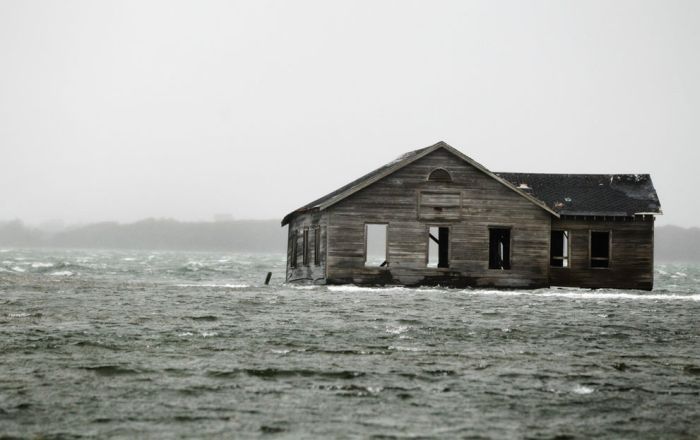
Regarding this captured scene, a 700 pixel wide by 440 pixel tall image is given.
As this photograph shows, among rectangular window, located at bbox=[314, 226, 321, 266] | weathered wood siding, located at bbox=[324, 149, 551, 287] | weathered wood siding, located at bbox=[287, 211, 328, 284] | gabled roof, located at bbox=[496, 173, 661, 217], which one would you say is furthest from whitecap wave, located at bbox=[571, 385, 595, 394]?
gabled roof, located at bbox=[496, 173, 661, 217]

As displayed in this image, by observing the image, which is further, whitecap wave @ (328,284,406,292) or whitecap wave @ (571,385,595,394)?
whitecap wave @ (328,284,406,292)

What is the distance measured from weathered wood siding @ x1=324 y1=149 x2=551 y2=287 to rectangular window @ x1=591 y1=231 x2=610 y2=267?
4336 millimetres

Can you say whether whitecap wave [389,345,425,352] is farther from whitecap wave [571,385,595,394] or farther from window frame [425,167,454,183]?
window frame [425,167,454,183]

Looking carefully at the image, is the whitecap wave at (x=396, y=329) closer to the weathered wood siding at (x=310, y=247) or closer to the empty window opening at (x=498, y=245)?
the weathered wood siding at (x=310, y=247)

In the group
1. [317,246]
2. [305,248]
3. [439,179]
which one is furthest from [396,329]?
[305,248]

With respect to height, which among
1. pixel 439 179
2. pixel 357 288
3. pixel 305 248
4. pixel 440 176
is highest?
pixel 440 176

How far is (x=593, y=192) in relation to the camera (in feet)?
110

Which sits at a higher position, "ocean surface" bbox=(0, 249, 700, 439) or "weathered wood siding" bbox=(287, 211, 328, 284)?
"weathered wood siding" bbox=(287, 211, 328, 284)

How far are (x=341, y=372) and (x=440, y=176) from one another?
2023cm

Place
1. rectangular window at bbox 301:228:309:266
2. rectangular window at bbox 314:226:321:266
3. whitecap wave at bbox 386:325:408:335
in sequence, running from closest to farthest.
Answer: whitecap wave at bbox 386:325:408:335 → rectangular window at bbox 314:226:321:266 → rectangular window at bbox 301:228:309:266

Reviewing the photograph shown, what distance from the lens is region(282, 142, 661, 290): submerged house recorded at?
30.3m

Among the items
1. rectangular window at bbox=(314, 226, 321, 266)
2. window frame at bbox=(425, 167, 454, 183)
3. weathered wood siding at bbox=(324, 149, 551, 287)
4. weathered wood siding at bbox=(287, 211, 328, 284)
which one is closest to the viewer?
weathered wood siding at bbox=(324, 149, 551, 287)

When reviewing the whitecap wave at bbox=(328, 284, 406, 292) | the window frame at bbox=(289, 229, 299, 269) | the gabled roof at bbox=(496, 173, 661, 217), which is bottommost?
the whitecap wave at bbox=(328, 284, 406, 292)

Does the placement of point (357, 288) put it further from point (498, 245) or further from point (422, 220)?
point (498, 245)
